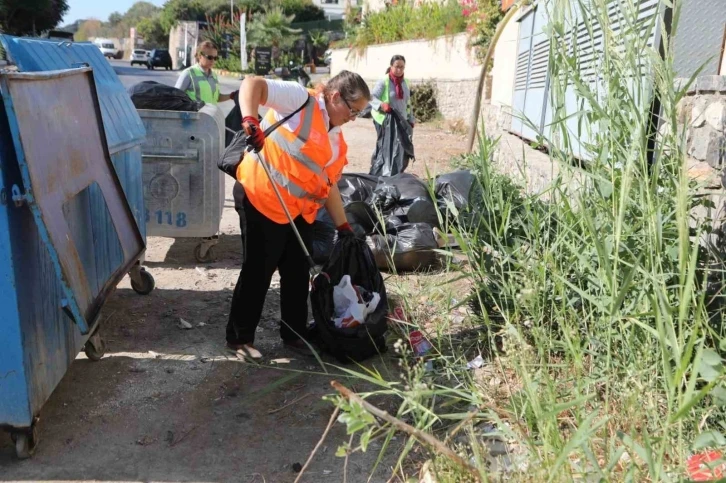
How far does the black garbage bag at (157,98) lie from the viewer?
200 inches

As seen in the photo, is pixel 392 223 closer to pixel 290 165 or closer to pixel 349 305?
pixel 349 305

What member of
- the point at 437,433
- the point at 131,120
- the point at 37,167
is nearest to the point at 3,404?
the point at 37,167

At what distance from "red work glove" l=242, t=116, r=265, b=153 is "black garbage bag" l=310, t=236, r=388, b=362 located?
0.79m

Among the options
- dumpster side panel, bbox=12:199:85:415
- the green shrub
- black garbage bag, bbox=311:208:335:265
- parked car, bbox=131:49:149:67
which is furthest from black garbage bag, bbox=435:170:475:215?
parked car, bbox=131:49:149:67

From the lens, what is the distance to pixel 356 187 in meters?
5.78

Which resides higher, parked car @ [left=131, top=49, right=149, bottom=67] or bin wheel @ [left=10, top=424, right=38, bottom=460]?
parked car @ [left=131, top=49, right=149, bottom=67]

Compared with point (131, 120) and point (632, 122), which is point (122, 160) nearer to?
point (131, 120)

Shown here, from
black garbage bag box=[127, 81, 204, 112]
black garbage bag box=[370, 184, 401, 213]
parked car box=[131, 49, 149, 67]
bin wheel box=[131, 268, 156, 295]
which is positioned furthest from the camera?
parked car box=[131, 49, 149, 67]

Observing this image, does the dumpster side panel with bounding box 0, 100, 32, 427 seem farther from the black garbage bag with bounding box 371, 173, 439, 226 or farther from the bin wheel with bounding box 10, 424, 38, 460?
the black garbage bag with bounding box 371, 173, 439, 226

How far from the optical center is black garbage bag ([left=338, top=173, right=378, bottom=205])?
5668 millimetres

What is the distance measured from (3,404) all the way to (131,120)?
2175mm

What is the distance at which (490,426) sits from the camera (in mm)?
2793

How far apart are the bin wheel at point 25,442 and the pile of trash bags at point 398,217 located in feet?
7.94

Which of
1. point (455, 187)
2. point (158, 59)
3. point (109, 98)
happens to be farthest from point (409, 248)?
point (158, 59)
